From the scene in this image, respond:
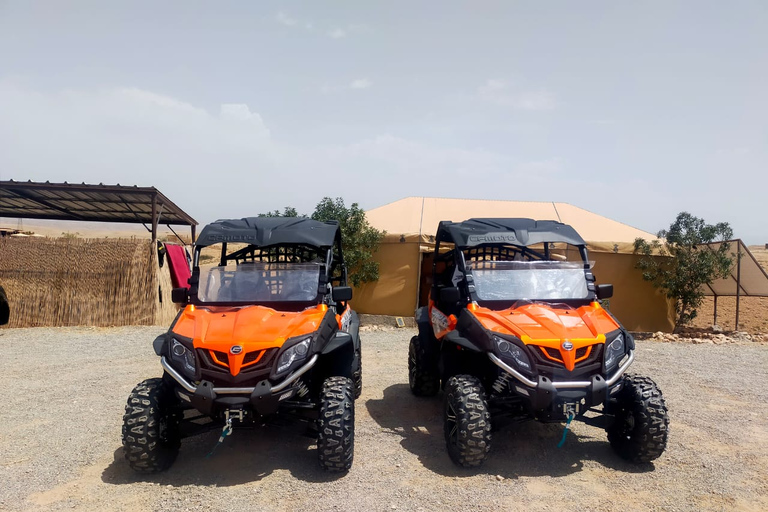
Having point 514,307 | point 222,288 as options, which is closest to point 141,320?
point 222,288

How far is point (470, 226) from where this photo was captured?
19.5 feet

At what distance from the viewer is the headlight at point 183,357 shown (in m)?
4.29

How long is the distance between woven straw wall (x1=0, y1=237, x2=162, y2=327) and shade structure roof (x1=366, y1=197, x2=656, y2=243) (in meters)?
6.73

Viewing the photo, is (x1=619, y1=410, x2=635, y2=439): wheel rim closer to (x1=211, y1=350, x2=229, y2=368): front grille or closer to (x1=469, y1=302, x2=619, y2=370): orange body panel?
(x1=469, y1=302, x2=619, y2=370): orange body panel

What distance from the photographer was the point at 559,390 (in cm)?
430

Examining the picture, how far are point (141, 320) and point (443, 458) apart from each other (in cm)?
1010

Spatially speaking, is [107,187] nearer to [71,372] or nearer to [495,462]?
[71,372]

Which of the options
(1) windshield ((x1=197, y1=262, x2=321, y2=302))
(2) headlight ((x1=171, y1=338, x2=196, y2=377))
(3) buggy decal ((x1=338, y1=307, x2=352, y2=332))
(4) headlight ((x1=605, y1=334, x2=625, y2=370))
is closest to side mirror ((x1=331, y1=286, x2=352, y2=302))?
(1) windshield ((x1=197, y1=262, x2=321, y2=302))

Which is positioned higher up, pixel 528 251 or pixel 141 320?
pixel 528 251

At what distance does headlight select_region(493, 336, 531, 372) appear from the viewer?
4406 millimetres

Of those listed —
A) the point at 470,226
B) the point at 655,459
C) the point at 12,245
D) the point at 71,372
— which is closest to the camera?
the point at 655,459

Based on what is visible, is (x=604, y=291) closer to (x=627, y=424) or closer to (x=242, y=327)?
(x=627, y=424)

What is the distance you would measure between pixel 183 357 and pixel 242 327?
1.74 feet

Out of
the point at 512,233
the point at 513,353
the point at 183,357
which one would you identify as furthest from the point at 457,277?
the point at 183,357
